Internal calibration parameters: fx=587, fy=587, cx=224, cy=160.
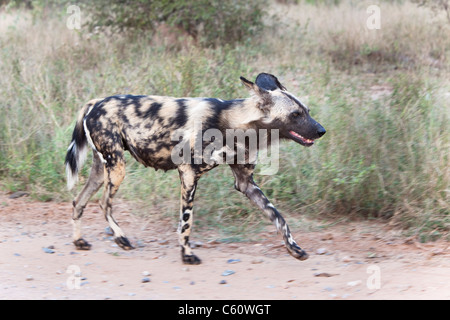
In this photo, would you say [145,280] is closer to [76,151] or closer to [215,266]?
[215,266]

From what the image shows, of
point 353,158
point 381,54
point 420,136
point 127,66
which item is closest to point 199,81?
point 127,66

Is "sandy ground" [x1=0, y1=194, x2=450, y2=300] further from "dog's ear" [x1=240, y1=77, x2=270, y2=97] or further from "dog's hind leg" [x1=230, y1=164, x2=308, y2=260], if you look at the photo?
"dog's ear" [x1=240, y1=77, x2=270, y2=97]

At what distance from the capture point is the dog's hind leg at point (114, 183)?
464 cm

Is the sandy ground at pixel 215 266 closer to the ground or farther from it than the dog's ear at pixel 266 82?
closer to the ground

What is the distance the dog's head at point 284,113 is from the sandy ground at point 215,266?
974 millimetres

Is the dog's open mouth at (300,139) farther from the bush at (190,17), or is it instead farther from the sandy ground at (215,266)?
the bush at (190,17)

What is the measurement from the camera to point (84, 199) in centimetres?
489

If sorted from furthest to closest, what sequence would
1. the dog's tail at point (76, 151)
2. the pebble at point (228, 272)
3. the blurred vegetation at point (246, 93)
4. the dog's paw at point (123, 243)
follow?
the blurred vegetation at point (246, 93) → the dog's tail at point (76, 151) → the dog's paw at point (123, 243) → the pebble at point (228, 272)

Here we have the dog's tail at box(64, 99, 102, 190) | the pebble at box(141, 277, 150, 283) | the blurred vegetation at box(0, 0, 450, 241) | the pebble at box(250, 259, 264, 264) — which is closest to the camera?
the pebble at box(141, 277, 150, 283)

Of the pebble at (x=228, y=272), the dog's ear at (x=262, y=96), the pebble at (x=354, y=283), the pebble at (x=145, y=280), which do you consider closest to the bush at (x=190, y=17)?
the dog's ear at (x=262, y=96)

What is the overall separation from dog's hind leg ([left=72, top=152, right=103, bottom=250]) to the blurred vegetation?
0.77 m

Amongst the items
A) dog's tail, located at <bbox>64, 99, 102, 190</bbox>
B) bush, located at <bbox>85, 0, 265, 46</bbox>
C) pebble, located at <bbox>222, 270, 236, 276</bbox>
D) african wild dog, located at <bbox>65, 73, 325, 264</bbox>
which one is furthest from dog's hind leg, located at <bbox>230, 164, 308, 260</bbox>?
bush, located at <bbox>85, 0, 265, 46</bbox>

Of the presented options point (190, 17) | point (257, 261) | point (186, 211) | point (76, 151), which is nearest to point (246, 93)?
point (76, 151)

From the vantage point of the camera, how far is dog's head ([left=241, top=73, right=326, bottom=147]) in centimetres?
431
